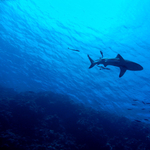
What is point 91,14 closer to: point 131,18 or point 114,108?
point 131,18

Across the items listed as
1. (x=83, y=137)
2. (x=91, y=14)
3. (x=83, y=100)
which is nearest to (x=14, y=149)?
(x=83, y=137)

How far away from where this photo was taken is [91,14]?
13.8 meters

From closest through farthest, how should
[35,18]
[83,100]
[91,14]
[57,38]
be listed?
1. [91,14]
2. [35,18]
3. [57,38]
4. [83,100]

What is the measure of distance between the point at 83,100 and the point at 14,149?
74.1 feet

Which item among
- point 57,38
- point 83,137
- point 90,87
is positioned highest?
point 57,38

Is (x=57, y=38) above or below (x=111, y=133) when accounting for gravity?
above

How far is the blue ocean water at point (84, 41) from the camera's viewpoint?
41.4 ft

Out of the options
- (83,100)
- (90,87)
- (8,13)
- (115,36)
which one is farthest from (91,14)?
(83,100)

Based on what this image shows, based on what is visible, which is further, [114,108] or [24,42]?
[114,108]

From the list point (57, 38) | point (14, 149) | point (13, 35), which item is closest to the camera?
point (14, 149)

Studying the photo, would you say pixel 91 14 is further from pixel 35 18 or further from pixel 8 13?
pixel 8 13

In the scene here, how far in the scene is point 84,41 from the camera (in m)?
16.2

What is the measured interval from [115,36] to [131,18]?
2.61 meters

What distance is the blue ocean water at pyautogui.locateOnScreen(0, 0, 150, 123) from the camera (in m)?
12.6
